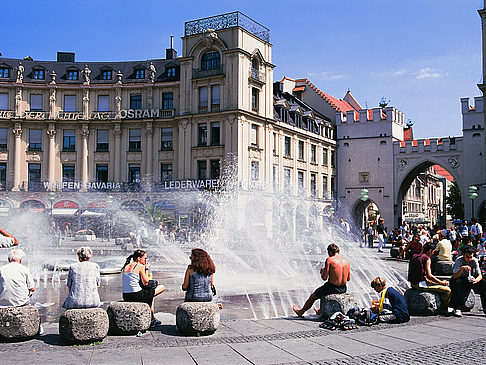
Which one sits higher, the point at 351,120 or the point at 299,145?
the point at 351,120

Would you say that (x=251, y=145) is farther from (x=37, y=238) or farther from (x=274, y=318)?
(x=274, y=318)

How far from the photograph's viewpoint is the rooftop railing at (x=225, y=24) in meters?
47.5

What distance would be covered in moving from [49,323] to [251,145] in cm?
3771

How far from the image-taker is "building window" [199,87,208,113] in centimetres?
4828

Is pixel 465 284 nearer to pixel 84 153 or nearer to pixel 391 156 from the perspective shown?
pixel 84 153

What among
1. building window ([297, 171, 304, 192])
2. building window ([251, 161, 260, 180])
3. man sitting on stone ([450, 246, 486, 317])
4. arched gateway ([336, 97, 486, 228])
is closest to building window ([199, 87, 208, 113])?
building window ([251, 161, 260, 180])

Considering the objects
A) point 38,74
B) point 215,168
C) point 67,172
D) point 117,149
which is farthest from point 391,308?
point 38,74

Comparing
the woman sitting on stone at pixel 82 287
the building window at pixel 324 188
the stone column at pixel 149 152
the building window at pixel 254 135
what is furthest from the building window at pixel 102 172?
the woman sitting on stone at pixel 82 287

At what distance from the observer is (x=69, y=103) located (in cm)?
5156

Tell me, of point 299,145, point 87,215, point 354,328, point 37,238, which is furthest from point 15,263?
point 299,145

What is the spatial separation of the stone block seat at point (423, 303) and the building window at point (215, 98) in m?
37.7

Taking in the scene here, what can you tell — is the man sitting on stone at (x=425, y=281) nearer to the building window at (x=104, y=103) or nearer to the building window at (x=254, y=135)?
the building window at (x=254, y=135)

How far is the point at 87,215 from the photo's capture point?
4625 cm

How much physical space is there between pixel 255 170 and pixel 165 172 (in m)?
8.61
